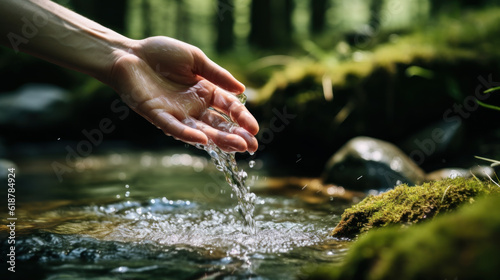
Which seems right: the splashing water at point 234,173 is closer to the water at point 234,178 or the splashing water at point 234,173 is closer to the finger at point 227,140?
the water at point 234,178

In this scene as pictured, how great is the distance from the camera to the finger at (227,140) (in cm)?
286

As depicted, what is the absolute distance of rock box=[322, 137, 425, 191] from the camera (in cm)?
516

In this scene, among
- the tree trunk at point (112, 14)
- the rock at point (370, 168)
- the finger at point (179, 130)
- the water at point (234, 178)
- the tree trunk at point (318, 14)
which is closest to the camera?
the finger at point (179, 130)

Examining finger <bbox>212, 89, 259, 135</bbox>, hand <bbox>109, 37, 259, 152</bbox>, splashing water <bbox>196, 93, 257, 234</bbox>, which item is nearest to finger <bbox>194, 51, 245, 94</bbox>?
hand <bbox>109, 37, 259, 152</bbox>

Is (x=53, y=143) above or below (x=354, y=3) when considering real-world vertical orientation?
below

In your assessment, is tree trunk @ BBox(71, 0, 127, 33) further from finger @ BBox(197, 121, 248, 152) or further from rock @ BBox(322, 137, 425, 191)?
finger @ BBox(197, 121, 248, 152)

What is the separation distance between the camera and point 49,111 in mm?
10297

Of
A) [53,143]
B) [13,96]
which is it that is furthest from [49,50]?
[13,96]

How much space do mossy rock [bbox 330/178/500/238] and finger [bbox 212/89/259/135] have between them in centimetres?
93

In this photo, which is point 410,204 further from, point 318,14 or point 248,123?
point 318,14

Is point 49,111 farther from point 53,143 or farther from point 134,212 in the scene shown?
point 134,212

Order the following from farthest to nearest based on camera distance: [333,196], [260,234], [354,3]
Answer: [354,3], [333,196], [260,234]

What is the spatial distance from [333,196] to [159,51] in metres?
2.55

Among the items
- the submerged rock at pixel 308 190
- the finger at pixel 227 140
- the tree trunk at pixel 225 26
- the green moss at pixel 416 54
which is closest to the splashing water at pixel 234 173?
the finger at pixel 227 140
